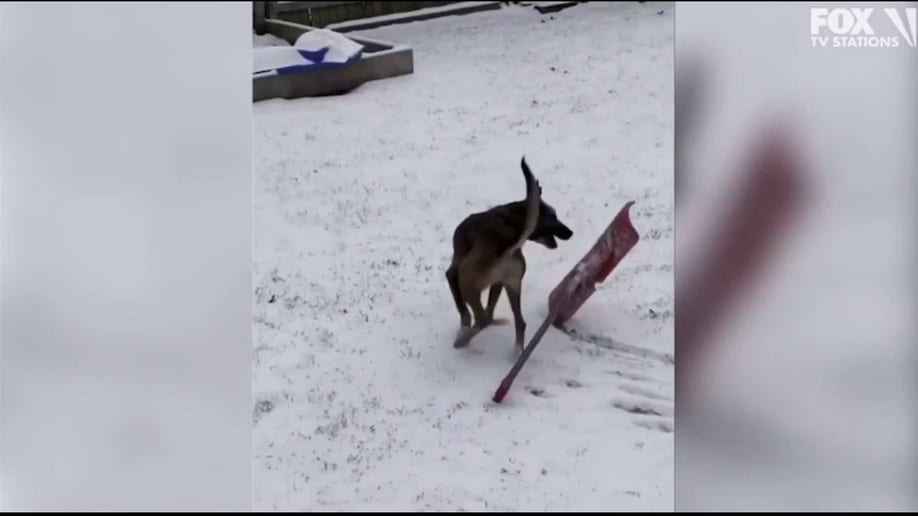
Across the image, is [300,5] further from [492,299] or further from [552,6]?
[492,299]

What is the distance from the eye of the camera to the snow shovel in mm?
3260

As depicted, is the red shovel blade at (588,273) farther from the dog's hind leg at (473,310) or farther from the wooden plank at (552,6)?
the wooden plank at (552,6)

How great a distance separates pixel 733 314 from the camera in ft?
10.4

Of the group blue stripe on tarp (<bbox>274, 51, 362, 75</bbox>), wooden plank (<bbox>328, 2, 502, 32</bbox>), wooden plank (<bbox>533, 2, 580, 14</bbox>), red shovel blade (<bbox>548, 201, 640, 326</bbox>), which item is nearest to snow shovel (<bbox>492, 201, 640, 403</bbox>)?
red shovel blade (<bbox>548, 201, 640, 326</bbox>)

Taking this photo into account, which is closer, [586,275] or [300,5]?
[586,275]

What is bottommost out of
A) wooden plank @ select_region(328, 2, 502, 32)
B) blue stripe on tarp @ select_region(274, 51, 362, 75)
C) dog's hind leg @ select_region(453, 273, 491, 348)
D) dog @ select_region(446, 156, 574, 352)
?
dog's hind leg @ select_region(453, 273, 491, 348)

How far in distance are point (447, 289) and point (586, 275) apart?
38cm

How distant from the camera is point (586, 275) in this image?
328cm

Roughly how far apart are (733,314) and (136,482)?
164cm

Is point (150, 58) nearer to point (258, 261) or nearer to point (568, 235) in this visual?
point (258, 261)

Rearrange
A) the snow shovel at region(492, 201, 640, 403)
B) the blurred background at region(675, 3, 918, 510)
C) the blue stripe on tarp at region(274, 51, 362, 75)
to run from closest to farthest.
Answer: the blurred background at region(675, 3, 918, 510), the snow shovel at region(492, 201, 640, 403), the blue stripe on tarp at region(274, 51, 362, 75)

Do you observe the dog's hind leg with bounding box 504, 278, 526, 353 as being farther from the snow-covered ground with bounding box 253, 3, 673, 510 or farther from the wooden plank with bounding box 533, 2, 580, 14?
the wooden plank with bounding box 533, 2, 580, 14

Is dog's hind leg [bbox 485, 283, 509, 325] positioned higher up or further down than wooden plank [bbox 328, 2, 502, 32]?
further down

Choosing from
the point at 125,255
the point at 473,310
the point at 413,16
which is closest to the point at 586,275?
the point at 473,310
